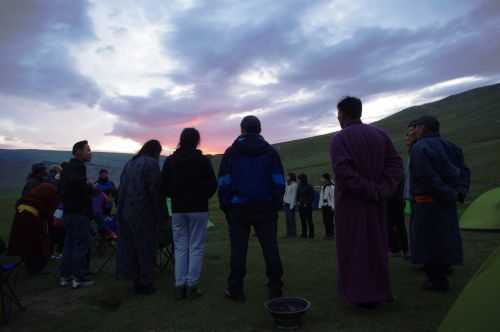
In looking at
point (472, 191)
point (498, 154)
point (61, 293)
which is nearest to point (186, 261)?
point (61, 293)

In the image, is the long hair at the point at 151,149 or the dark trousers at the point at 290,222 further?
the dark trousers at the point at 290,222

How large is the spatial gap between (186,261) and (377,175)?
2.68 m

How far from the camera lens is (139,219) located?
5.02 m

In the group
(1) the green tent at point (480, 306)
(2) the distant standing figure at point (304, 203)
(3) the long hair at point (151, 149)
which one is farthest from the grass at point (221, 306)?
(2) the distant standing figure at point (304, 203)

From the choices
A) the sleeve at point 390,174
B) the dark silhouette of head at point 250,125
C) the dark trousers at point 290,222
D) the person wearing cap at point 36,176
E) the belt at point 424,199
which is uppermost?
the dark silhouette of head at point 250,125

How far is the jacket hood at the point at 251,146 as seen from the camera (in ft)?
14.6

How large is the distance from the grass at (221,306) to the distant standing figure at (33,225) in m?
0.61

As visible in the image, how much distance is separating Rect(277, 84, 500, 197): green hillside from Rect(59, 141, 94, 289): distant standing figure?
21736 millimetres

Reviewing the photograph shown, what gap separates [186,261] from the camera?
4.89m

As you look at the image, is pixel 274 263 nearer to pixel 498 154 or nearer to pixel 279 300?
pixel 279 300

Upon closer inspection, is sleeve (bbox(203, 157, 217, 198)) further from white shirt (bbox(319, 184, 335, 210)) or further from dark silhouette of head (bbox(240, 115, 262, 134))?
white shirt (bbox(319, 184, 335, 210))

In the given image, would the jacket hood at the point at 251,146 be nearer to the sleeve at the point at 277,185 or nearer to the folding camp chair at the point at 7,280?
the sleeve at the point at 277,185

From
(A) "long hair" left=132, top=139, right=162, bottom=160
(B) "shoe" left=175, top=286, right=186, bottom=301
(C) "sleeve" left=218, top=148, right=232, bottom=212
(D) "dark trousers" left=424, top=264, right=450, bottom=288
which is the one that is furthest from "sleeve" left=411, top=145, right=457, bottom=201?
(A) "long hair" left=132, top=139, right=162, bottom=160

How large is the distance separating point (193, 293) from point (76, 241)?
1976 millimetres
